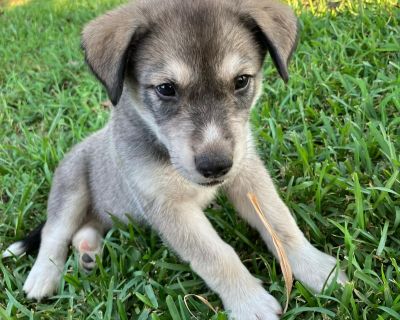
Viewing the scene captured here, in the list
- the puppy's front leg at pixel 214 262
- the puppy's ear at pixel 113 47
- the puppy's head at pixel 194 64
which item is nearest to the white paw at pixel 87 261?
the puppy's front leg at pixel 214 262

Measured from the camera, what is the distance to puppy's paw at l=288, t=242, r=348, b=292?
2873 mm

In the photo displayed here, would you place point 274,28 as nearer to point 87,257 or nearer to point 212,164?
point 212,164

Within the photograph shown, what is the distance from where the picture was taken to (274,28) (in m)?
3.01

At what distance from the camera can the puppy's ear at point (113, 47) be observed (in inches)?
113

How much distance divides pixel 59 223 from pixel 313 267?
5.82ft

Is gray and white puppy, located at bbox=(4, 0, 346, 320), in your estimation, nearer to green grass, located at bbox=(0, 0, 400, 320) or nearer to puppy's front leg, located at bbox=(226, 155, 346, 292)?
puppy's front leg, located at bbox=(226, 155, 346, 292)

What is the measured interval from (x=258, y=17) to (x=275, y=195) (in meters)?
1.05

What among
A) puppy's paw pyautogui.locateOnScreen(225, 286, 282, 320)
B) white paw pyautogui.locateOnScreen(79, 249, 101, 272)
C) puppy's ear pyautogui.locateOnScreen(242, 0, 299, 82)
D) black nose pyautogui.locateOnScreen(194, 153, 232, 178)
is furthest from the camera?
white paw pyautogui.locateOnScreen(79, 249, 101, 272)

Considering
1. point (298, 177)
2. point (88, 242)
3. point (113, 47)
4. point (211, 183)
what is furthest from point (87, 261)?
Answer: point (298, 177)

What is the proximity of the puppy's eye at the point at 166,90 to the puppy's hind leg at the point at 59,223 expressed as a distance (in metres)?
1.33

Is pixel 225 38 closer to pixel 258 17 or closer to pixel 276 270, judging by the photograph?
pixel 258 17

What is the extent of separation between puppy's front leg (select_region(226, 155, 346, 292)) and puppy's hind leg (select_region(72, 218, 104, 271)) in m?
0.96

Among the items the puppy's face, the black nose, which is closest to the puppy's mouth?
the puppy's face

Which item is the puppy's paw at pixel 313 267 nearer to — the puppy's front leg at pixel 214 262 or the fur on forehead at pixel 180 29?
the puppy's front leg at pixel 214 262
